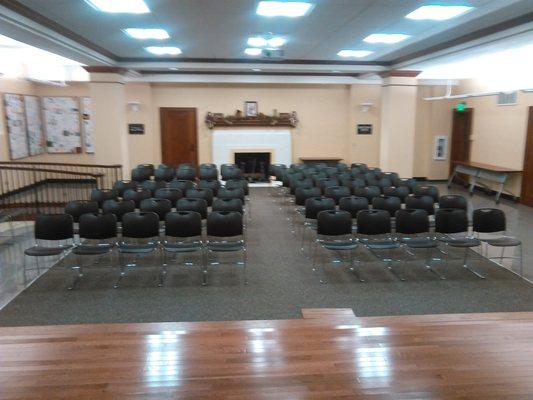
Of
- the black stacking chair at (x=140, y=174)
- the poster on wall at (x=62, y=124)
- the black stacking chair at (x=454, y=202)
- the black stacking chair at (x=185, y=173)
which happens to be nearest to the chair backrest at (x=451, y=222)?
the black stacking chair at (x=454, y=202)

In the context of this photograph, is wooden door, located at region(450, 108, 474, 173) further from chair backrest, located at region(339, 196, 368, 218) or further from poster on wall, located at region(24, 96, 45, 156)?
poster on wall, located at region(24, 96, 45, 156)

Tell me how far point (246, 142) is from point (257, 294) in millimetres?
9600

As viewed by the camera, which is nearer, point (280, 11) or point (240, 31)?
point (280, 11)

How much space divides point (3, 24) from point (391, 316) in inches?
253

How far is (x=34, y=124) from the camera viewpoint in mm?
12594

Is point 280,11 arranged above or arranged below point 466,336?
above

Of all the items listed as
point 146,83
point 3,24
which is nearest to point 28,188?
point 146,83

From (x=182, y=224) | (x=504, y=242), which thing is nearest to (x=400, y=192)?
(x=504, y=242)

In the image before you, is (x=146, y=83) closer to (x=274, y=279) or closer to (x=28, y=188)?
(x=28, y=188)

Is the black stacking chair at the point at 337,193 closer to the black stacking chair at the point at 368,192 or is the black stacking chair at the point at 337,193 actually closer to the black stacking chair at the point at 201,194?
the black stacking chair at the point at 368,192

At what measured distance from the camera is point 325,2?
5.60 metres

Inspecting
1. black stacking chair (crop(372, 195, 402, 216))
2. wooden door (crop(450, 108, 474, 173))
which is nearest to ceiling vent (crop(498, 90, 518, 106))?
wooden door (crop(450, 108, 474, 173))

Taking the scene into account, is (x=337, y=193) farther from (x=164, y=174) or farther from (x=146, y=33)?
(x=164, y=174)

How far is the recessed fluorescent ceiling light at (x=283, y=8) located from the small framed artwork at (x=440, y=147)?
950 cm
